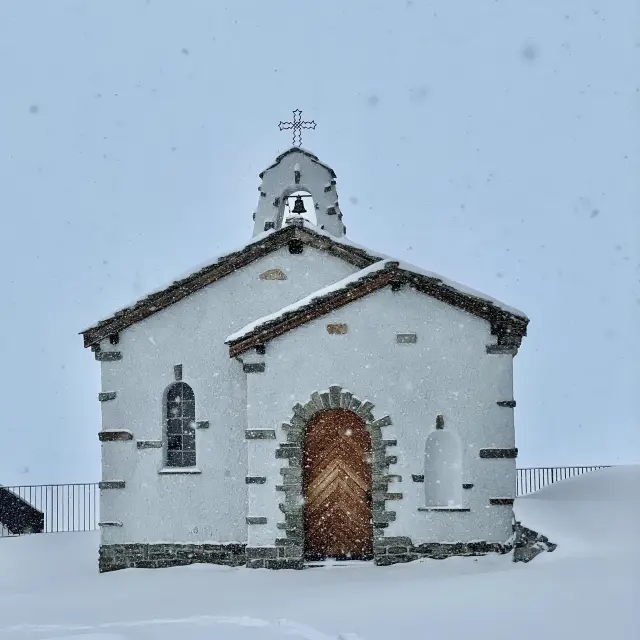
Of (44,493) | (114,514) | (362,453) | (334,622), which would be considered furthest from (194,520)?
(44,493)

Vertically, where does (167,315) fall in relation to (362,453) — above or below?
above

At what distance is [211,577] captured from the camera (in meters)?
15.0

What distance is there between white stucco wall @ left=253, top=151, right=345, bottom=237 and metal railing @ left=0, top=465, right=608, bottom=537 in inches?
421

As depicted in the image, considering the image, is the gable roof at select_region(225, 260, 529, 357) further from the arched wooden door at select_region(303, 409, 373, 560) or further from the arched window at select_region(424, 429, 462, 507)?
the arched window at select_region(424, 429, 462, 507)

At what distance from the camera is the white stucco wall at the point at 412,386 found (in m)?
15.4

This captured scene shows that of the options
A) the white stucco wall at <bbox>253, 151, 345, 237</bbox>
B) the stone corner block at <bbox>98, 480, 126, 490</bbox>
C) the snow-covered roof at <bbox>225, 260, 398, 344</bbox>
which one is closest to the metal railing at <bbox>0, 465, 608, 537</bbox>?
the stone corner block at <bbox>98, 480, 126, 490</bbox>

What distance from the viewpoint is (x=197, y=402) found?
17.0m

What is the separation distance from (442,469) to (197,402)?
16.0 feet

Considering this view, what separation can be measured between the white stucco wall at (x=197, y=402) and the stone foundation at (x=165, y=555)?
0.48 feet

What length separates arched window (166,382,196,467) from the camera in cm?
1711

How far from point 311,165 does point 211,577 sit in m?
8.94

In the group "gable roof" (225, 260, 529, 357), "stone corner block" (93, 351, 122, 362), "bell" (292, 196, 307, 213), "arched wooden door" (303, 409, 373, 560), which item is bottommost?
"arched wooden door" (303, 409, 373, 560)

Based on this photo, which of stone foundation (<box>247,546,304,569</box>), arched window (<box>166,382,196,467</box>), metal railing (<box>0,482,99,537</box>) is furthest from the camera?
metal railing (<box>0,482,99,537</box>)

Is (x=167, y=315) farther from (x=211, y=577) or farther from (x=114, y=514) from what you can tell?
(x=211, y=577)
